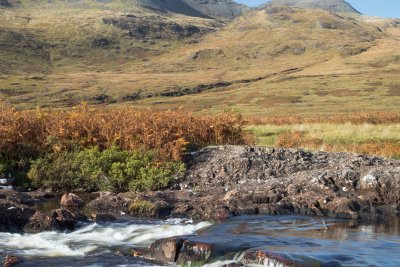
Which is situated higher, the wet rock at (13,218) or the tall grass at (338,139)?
the wet rock at (13,218)

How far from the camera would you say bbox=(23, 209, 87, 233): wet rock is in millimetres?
15766

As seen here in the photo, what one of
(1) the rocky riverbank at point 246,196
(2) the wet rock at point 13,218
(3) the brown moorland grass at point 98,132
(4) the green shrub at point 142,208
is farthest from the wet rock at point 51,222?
(3) the brown moorland grass at point 98,132

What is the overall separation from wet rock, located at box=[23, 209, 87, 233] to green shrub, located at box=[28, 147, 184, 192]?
5374 mm

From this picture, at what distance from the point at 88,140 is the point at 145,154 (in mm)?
2710

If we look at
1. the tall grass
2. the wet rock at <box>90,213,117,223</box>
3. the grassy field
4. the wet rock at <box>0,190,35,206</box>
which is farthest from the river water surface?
the tall grass

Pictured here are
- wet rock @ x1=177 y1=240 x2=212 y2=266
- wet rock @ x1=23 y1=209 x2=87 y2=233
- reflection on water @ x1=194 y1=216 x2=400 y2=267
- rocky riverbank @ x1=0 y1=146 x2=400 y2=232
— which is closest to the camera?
reflection on water @ x1=194 y1=216 x2=400 y2=267

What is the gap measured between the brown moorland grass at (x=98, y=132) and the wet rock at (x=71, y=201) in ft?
13.5

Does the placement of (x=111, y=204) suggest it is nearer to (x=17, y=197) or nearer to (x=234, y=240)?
(x=17, y=197)

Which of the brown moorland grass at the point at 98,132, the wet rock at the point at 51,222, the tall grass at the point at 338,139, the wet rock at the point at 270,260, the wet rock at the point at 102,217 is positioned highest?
the brown moorland grass at the point at 98,132

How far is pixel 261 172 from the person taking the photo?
2233 centimetres

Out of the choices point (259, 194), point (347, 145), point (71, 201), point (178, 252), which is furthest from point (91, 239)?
point (347, 145)

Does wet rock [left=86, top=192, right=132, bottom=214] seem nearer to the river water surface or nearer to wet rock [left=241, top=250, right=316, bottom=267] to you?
the river water surface

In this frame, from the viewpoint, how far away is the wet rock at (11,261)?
12579 millimetres

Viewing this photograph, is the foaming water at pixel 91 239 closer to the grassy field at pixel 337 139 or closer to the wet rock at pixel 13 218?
the wet rock at pixel 13 218
